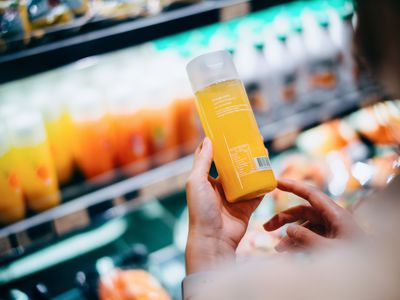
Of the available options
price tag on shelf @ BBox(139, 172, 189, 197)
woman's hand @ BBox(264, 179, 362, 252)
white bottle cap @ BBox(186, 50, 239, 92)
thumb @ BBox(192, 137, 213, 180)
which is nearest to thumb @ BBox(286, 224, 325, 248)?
woman's hand @ BBox(264, 179, 362, 252)

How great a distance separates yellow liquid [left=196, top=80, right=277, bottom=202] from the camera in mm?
922

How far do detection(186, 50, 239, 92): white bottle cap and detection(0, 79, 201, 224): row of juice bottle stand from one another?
63 cm

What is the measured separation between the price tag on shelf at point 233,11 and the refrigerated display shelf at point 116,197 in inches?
21.0

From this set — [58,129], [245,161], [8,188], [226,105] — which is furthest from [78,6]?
[245,161]

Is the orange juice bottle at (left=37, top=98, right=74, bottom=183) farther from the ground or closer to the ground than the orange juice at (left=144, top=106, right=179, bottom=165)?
farther from the ground

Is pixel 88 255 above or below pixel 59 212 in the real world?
below

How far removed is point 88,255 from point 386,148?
1.44 m

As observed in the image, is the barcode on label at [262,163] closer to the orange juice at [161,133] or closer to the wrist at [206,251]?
the wrist at [206,251]

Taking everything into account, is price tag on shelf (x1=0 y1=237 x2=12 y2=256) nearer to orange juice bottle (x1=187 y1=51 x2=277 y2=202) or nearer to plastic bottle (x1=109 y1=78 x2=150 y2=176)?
plastic bottle (x1=109 y1=78 x2=150 y2=176)

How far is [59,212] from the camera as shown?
4.50ft

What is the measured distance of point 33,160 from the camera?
54.8 inches

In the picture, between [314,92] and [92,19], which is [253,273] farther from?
[314,92]

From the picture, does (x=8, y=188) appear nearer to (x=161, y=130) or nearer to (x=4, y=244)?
(x=4, y=244)

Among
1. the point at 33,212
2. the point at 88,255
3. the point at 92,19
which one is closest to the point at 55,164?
the point at 33,212
